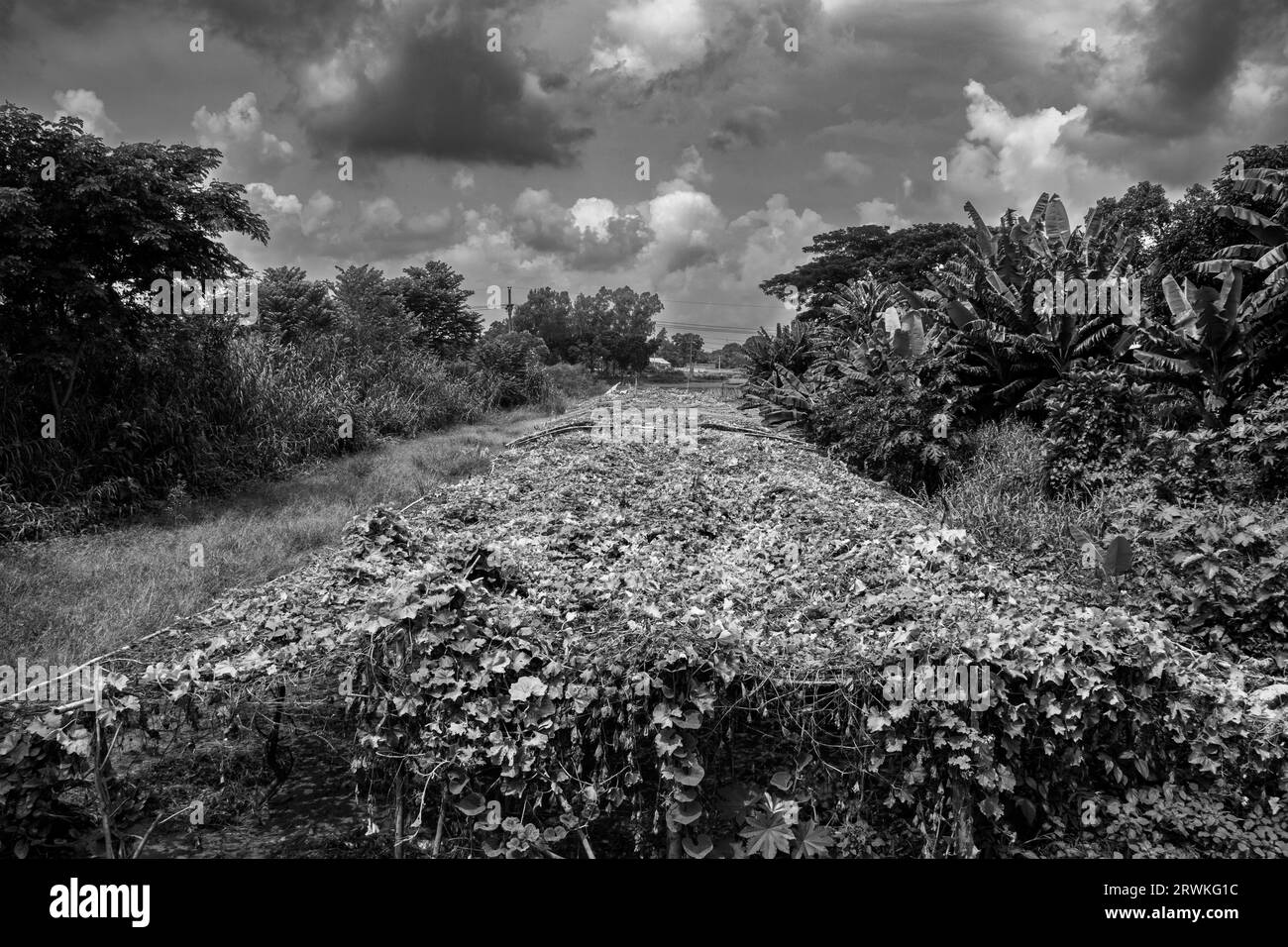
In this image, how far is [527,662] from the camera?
3.59 m

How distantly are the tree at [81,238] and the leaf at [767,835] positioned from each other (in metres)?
8.44

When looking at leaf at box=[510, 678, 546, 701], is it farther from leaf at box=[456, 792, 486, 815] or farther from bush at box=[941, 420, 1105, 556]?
bush at box=[941, 420, 1105, 556]

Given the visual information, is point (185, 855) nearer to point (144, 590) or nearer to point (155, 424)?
point (144, 590)

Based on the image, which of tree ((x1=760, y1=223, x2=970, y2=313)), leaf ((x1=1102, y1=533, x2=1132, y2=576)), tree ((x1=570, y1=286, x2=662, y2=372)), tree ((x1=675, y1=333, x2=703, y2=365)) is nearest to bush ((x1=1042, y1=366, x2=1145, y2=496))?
leaf ((x1=1102, y1=533, x2=1132, y2=576))

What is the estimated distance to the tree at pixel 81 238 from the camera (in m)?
8.16

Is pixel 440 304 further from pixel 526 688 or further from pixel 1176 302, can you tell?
pixel 526 688

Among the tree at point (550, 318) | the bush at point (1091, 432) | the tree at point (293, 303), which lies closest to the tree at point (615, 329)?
the tree at point (550, 318)

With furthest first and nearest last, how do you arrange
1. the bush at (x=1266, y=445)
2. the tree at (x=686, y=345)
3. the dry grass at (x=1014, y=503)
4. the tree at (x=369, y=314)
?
the tree at (x=686, y=345)
the tree at (x=369, y=314)
the bush at (x=1266, y=445)
the dry grass at (x=1014, y=503)

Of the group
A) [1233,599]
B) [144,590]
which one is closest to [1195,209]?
[1233,599]

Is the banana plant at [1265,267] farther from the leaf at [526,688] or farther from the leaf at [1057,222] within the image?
the leaf at [526,688]

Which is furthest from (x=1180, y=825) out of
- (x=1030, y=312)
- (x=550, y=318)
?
(x=550, y=318)

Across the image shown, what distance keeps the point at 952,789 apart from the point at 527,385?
78.0 feet

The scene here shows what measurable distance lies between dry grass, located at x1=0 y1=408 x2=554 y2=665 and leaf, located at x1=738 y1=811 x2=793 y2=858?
4331mm

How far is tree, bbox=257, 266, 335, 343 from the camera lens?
20719 mm
